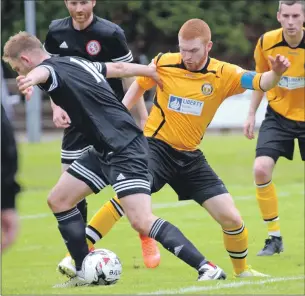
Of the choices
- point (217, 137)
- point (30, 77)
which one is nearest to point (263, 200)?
point (30, 77)

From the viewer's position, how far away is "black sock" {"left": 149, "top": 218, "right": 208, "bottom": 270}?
7281mm

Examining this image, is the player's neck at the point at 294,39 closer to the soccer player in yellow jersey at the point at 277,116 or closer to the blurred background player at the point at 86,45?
the soccer player in yellow jersey at the point at 277,116

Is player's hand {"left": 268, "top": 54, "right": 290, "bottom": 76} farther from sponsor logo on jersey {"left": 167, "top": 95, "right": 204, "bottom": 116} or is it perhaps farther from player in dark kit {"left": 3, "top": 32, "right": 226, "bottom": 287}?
player in dark kit {"left": 3, "top": 32, "right": 226, "bottom": 287}

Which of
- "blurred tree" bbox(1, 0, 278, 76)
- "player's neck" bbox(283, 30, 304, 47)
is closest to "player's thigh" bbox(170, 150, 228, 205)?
"player's neck" bbox(283, 30, 304, 47)

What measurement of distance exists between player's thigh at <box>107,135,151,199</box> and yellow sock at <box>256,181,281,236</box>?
2.70 metres

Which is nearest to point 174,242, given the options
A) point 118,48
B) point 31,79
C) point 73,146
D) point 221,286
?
point 221,286

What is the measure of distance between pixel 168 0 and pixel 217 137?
370 inches

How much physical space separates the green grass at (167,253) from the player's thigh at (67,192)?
2.12ft

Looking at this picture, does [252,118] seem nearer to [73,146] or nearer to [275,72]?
[73,146]

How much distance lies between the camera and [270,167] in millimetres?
9797

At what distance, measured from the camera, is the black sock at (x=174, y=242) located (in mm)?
7281

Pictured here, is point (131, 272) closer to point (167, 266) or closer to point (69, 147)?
point (167, 266)

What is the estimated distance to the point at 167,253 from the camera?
1023cm

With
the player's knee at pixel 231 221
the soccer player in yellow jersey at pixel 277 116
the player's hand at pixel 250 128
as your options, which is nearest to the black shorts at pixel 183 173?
the player's knee at pixel 231 221
